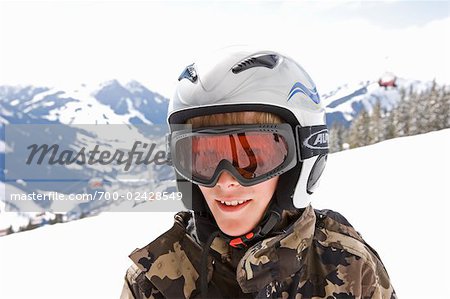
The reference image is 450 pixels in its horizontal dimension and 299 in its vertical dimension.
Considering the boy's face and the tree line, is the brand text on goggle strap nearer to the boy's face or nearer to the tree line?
the boy's face

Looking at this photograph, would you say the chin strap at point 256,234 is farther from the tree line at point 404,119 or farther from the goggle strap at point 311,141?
the tree line at point 404,119

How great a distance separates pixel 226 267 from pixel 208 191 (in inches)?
13.6

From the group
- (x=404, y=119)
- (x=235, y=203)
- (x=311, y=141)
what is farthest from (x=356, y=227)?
(x=404, y=119)

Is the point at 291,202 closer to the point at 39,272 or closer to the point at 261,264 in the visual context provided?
the point at 261,264

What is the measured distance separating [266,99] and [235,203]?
1.58ft

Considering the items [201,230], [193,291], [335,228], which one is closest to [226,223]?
[201,230]

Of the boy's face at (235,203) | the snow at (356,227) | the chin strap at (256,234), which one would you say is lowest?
the snow at (356,227)

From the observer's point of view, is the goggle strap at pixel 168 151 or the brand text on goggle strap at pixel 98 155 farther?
the brand text on goggle strap at pixel 98 155

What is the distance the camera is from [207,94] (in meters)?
1.87

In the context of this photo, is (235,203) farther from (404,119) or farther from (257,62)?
(404,119)

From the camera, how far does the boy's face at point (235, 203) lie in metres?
1.83

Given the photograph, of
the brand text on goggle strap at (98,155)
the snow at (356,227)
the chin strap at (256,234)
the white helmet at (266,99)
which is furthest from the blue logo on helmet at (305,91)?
the snow at (356,227)

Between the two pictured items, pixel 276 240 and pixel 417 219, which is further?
pixel 417 219

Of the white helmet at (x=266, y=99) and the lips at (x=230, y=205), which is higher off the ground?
the white helmet at (x=266, y=99)
